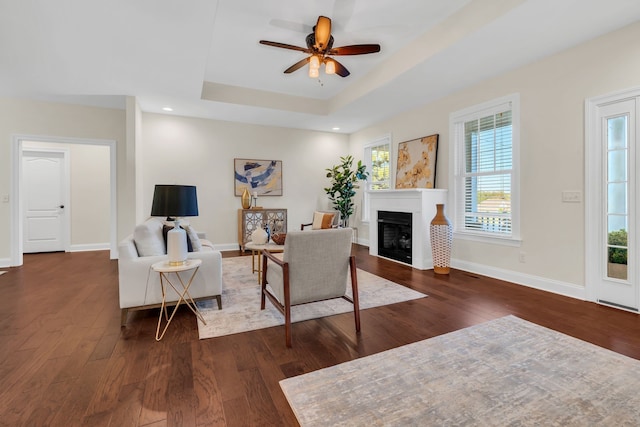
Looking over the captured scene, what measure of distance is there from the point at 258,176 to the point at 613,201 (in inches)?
226

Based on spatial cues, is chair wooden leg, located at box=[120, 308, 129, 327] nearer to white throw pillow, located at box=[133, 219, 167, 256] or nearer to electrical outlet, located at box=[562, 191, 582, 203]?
white throw pillow, located at box=[133, 219, 167, 256]

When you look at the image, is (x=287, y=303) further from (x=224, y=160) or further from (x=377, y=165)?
(x=377, y=165)

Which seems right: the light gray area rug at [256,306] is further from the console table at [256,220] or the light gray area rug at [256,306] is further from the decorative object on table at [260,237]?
the console table at [256,220]

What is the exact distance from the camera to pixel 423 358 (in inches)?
80.6

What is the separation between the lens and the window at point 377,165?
21.0 ft

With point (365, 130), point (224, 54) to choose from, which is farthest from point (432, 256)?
point (224, 54)

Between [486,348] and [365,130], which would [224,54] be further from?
[486,348]

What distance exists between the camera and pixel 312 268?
2.35 metres

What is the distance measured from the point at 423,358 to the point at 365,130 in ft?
19.0

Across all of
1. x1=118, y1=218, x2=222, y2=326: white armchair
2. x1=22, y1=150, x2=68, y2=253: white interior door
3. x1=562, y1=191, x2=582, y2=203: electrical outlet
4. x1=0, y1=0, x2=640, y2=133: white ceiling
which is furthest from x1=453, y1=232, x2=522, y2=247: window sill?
x1=22, y1=150, x2=68, y2=253: white interior door

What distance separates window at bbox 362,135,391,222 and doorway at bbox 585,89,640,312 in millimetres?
3441

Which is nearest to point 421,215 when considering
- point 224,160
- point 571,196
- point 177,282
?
point 571,196

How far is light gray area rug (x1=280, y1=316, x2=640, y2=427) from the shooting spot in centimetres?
149

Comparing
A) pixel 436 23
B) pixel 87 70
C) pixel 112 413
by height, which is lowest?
pixel 112 413
